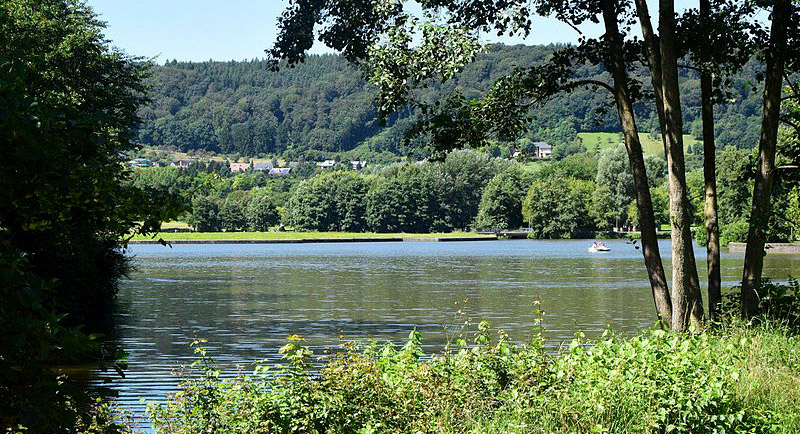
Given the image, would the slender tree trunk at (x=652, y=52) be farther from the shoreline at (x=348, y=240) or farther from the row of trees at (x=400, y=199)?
the row of trees at (x=400, y=199)

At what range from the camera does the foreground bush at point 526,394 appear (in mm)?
7723

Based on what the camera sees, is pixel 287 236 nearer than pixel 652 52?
No

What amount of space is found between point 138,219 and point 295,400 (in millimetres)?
3146

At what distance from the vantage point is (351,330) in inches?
1048

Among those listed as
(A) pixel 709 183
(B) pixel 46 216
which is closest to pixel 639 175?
(A) pixel 709 183

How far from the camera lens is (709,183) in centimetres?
1368

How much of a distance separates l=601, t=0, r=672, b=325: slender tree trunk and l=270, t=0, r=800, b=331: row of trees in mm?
16

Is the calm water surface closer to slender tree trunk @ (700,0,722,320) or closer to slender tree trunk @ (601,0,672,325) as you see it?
slender tree trunk @ (601,0,672,325)

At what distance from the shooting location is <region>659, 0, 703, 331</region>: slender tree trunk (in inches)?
463

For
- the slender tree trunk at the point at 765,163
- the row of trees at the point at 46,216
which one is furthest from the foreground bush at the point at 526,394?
the slender tree trunk at the point at 765,163

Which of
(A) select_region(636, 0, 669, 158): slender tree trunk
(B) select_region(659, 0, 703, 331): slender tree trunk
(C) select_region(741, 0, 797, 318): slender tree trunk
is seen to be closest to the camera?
(B) select_region(659, 0, 703, 331): slender tree trunk

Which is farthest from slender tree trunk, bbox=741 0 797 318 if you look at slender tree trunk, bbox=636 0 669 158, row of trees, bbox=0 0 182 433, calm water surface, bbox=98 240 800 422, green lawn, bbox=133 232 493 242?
green lawn, bbox=133 232 493 242

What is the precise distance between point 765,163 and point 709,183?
0.81m

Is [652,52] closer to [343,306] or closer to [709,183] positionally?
[709,183]
